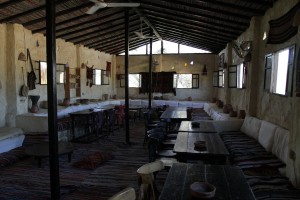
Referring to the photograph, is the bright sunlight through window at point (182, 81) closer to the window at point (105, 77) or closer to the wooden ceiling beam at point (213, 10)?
the window at point (105, 77)

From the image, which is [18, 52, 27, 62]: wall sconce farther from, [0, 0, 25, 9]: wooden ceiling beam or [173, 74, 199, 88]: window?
[173, 74, 199, 88]: window

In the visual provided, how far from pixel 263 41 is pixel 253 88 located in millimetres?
1107

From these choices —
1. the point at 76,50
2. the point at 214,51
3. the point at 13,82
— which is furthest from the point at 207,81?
the point at 13,82

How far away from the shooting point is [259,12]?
18.4 feet

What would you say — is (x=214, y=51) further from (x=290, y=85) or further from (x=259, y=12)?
(x=290, y=85)

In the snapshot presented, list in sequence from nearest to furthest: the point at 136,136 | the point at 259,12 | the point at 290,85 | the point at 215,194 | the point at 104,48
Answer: the point at 215,194
the point at 290,85
the point at 259,12
the point at 136,136
the point at 104,48

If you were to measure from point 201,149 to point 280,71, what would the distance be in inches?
95.7

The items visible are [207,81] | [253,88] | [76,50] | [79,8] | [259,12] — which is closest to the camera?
[259,12]

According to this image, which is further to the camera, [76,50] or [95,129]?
[76,50]

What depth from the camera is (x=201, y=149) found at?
138 inches

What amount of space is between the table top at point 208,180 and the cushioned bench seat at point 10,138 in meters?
4.61

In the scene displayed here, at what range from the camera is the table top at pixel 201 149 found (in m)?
3.40

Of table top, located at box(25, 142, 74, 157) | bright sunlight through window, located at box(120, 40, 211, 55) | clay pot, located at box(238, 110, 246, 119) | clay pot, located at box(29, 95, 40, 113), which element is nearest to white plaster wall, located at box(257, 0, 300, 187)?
clay pot, located at box(238, 110, 246, 119)

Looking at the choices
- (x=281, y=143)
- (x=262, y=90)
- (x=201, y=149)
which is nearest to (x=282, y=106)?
(x=281, y=143)
